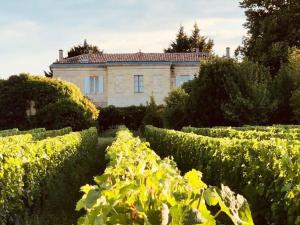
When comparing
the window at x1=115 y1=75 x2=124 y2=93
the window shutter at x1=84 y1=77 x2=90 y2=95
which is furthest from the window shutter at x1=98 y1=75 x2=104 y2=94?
the window at x1=115 y1=75 x2=124 y2=93

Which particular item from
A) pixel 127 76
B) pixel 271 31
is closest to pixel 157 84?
pixel 127 76

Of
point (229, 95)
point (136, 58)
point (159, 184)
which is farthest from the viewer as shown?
point (136, 58)

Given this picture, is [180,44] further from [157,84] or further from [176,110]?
[176,110]

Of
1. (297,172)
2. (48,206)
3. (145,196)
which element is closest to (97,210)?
(145,196)

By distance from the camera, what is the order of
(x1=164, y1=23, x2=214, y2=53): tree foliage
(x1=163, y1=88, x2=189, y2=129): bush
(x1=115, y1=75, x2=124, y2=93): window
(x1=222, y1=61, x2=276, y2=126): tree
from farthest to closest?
(x1=164, y1=23, x2=214, y2=53): tree foliage
(x1=115, y1=75, x2=124, y2=93): window
(x1=163, y1=88, x2=189, y2=129): bush
(x1=222, y1=61, x2=276, y2=126): tree

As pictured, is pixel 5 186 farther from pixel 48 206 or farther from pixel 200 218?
pixel 200 218

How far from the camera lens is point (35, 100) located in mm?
43438

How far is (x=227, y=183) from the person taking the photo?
31.0 feet

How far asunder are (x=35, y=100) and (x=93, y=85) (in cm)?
1192

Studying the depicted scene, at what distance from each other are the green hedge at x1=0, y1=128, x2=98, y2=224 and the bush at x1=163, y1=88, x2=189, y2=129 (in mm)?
21042

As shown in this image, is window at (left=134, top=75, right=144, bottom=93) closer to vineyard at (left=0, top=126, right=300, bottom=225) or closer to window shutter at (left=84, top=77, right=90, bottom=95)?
window shutter at (left=84, top=77, right=90, bottom=95)

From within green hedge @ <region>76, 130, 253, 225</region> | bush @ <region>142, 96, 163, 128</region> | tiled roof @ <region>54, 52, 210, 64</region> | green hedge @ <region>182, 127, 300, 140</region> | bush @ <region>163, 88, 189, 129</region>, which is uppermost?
tiled roof @ <region>54, 52, 210, 64</region>

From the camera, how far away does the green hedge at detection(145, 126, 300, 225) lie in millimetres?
6094

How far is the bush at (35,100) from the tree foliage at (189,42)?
1316 inches
